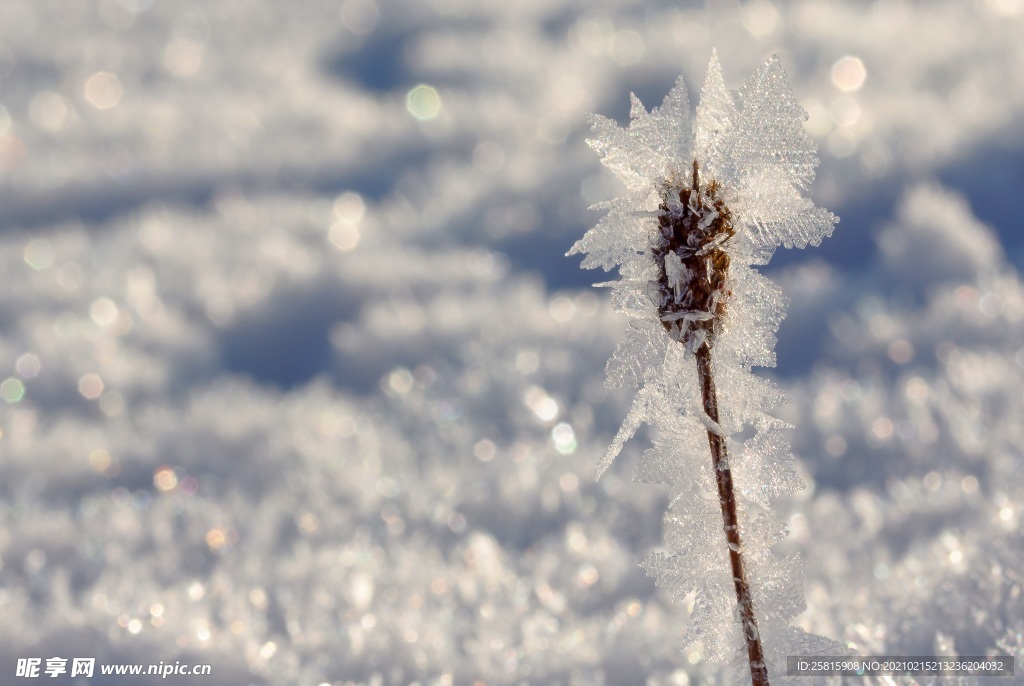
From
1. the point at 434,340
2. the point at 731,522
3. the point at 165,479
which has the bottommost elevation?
the point at 731,522

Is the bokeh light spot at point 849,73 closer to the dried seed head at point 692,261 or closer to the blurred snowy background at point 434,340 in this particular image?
the blurred snowy background at point 434,340

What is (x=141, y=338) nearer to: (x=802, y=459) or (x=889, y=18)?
(x=802, y=459)

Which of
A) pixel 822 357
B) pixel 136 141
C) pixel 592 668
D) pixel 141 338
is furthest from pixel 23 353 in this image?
pixel 822 357

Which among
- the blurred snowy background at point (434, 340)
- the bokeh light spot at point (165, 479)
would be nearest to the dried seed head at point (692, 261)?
the blurred snowy background at point (434, 340)

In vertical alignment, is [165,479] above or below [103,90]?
below

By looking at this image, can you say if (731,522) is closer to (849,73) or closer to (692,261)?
(692,261)

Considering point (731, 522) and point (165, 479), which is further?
point (165, 479)

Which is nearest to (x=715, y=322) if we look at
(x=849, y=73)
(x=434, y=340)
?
(x=434, y=340)

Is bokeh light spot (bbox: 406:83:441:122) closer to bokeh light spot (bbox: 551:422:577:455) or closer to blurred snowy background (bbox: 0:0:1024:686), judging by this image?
blurred snowy background (bbox: 0:0:1024:686)
